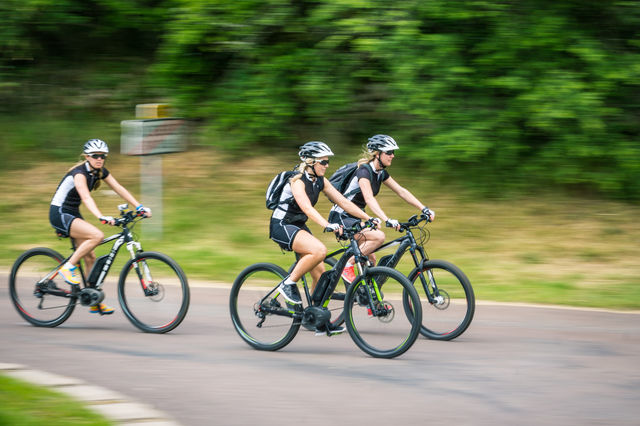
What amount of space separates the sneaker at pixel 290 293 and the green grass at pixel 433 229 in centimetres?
215

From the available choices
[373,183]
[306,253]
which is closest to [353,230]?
[306,253]

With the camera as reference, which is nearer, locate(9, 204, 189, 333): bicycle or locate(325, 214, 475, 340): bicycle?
locate(325, 214, 475, 340): bicycle

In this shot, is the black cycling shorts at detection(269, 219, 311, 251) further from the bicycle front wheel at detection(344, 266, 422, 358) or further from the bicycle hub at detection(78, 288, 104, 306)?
the bicycle hub at detection(78, 288, 104, 306)

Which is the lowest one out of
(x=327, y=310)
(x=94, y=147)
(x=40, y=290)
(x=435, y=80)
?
(x=327, y=310)

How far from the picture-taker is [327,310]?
7102 mm

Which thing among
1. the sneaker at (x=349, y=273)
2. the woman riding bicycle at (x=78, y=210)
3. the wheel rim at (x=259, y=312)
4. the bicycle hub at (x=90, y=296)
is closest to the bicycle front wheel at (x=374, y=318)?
the wheel rim at (x=259, y=312)

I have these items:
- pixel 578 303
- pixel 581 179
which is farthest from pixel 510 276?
pixel 581 179

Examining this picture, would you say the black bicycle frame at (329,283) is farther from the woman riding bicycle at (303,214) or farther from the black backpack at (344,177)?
the black backpack at (344,177)

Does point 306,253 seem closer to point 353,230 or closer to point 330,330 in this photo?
point 353,230

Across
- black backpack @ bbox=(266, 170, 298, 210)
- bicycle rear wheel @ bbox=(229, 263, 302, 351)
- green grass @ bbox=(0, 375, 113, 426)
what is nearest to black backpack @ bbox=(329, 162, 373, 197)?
black backpack @ bbox=(266, 170, 298, 210)

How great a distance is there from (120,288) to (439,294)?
10.2 feet

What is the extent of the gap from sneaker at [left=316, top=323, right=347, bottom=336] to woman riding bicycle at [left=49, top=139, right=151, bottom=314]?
216 cm

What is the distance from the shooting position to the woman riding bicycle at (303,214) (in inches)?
276

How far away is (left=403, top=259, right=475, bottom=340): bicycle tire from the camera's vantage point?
7207 millimetres
